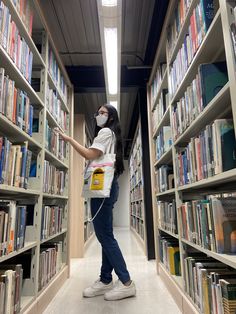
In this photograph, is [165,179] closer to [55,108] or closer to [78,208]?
[55,108]

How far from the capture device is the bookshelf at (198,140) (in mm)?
1017

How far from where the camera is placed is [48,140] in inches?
77.0

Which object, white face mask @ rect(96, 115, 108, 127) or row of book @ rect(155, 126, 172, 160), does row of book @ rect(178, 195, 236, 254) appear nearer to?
row of book @ rect(155, 126, 172, 160)

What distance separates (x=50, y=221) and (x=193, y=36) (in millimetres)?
1652

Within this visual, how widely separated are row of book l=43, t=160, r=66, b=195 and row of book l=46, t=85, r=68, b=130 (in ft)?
1.54

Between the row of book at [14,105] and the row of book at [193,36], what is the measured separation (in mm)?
1018

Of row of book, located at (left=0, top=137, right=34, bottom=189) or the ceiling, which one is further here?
the ceiling

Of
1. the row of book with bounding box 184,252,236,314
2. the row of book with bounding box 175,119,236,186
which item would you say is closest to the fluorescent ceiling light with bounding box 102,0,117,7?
the row of book with bounding box 175,119,236,186

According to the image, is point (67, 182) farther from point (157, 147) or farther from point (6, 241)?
point (6, 241)

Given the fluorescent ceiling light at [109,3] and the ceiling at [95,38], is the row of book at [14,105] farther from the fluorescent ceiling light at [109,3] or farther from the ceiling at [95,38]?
the ceiling at [95,38]

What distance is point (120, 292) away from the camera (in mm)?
1678

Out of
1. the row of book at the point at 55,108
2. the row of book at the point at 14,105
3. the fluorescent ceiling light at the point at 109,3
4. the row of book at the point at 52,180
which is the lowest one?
the row of book at the point at 52,180

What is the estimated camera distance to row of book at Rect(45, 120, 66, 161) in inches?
75.6

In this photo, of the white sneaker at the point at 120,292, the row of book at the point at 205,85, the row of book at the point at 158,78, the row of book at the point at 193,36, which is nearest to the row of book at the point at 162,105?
the row of book at the point at 158,78
